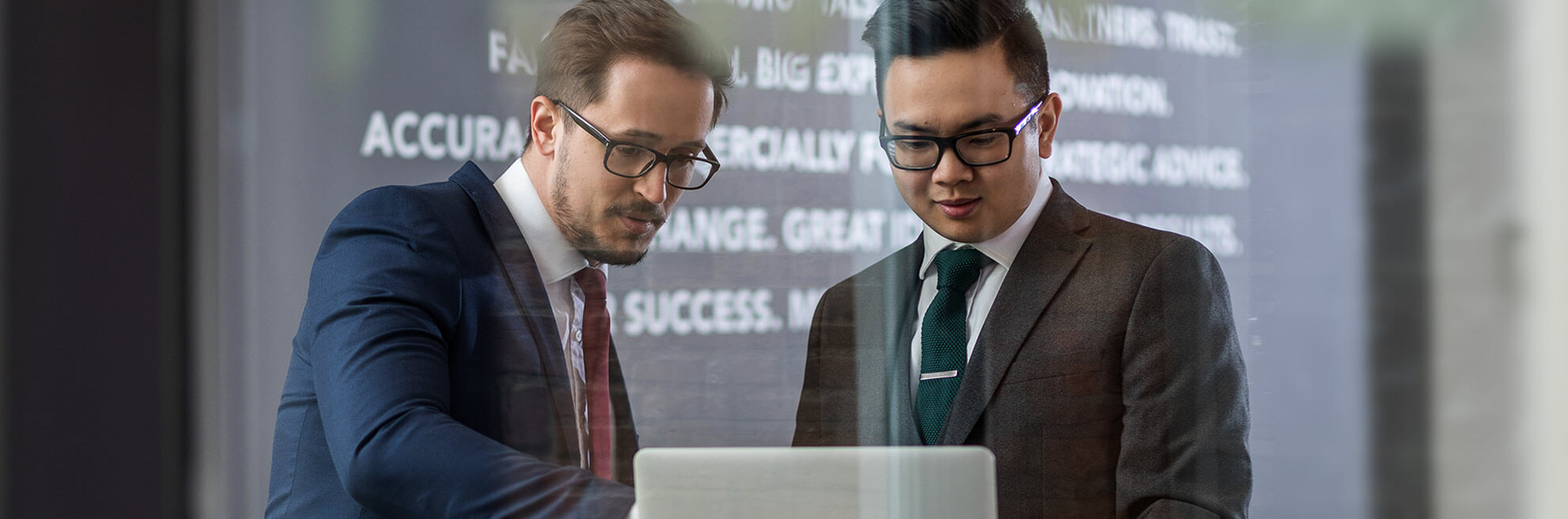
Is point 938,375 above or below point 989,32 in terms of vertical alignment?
below

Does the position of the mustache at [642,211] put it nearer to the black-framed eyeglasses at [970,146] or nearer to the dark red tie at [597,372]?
the dark red tie at [597,372]

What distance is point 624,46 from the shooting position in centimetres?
104

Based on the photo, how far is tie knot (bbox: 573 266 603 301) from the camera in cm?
102

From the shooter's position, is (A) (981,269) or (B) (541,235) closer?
(B) (541,235)

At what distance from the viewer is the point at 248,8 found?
904mm

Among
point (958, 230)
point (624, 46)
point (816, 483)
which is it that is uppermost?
Result: point (624, 46)

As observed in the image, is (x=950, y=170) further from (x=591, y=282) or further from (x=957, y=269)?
(x=591, y=282)

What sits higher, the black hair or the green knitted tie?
the black hair

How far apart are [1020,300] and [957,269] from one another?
0.22 feet

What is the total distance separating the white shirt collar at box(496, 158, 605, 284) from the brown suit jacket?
0.74 ft

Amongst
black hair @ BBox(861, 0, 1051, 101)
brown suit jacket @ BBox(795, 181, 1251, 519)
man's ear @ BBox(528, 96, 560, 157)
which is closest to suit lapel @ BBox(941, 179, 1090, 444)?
brown suit jacket @ BBox(795, 181, 1251, 519)

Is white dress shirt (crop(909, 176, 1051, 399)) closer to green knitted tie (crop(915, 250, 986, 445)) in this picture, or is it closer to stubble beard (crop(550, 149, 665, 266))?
green knitted tie (crop(915, 250, 986, 445))

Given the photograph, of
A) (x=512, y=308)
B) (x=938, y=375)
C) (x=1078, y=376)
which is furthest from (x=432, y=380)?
(x=1078, y=376)

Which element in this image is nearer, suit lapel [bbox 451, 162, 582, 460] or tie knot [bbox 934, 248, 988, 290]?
suit lapel [bbox 451, 162, 582, 460]
